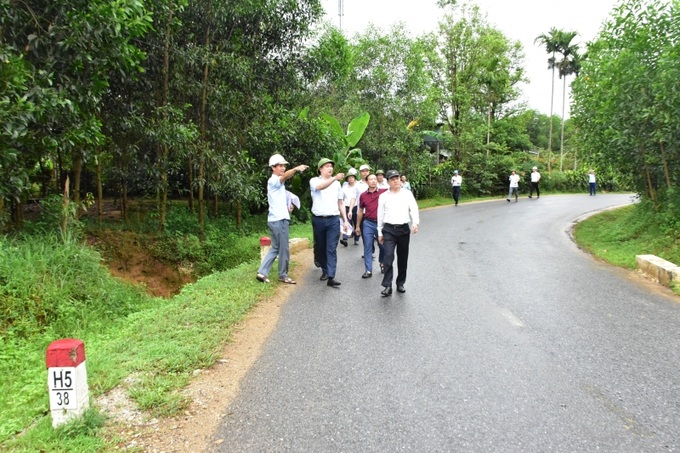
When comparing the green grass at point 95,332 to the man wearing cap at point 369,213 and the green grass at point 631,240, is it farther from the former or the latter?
the green grass at point 631,240

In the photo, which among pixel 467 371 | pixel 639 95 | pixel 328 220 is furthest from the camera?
pixel 639 95

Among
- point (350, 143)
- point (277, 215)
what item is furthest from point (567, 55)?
point (277, 215)

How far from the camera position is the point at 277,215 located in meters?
6.87

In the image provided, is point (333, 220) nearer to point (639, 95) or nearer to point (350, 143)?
point (639, 95)

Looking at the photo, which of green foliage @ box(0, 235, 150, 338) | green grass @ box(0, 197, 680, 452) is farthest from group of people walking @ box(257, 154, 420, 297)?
green foliage @ box(0, 235, 150, 338)

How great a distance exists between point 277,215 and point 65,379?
4.18m

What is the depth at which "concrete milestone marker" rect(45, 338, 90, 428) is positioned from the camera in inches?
114

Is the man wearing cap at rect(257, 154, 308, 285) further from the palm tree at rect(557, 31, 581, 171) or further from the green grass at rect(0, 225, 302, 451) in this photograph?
the palm tree at rect(557, 31, 581, 171)

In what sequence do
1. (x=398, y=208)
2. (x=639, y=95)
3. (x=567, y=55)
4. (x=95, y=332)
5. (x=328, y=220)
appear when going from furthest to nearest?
1. (x=567, y=55)
2. (x=639, y=95)
3. (x=328, y=220)
4. (x=398, y=208)
5. (x=95, y=332)

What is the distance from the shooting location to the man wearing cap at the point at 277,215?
6.65 m

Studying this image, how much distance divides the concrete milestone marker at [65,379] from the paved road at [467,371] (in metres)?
1.02

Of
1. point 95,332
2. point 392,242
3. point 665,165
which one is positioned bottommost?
point 95,332

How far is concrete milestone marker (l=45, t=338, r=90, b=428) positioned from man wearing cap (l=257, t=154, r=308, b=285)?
3.91 meters

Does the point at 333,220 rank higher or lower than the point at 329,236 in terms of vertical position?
higher
